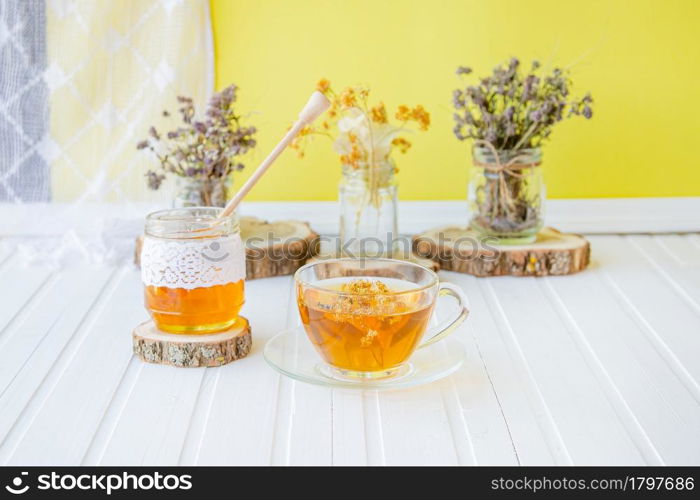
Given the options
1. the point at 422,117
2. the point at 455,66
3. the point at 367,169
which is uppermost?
the point at 455,66

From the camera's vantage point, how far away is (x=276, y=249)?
6.69ft

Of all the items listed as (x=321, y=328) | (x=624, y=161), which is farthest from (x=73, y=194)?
(x=624, y=161)

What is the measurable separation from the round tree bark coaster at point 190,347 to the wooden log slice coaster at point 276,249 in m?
0.51

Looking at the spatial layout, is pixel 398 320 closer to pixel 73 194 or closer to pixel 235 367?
pixel 235 367

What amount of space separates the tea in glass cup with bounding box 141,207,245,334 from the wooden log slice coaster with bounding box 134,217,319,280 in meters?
0.51

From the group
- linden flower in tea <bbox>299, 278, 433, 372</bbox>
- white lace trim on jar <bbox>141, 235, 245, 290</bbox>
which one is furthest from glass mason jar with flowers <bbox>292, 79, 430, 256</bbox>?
linden flower in tea <bbox>299, 278, 433, 372</bbox>

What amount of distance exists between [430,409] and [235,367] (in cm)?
34

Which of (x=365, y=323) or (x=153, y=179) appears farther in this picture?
(x=153, y=179)

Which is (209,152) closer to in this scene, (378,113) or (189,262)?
(378,113)

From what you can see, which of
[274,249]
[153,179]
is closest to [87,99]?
[153,179]

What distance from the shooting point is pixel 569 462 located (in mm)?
1159

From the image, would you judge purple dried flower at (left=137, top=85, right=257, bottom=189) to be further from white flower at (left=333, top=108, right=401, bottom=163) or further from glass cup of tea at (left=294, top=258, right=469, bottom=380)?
glass cup of tea at (left=294, top=258, right=469, bottom=380)

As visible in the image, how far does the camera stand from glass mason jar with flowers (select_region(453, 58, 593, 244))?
6.54 feet

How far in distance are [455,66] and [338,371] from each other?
122cm
